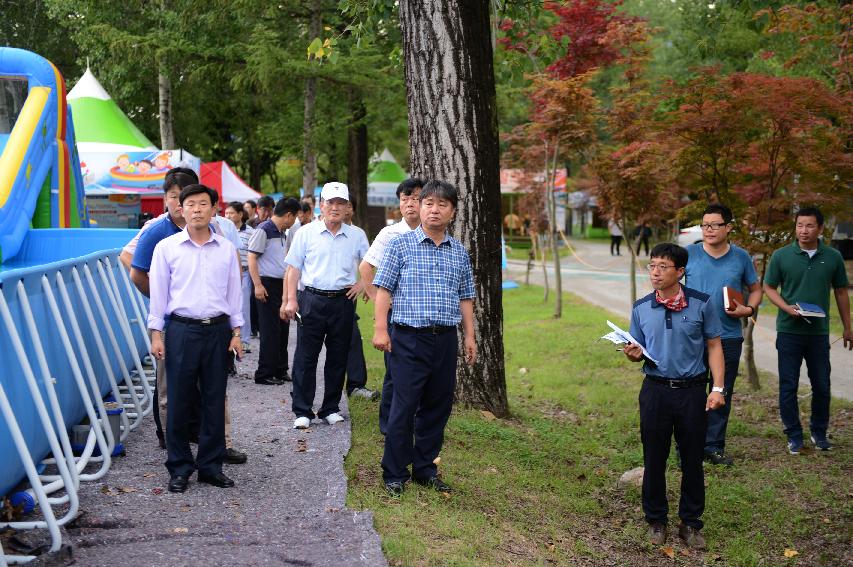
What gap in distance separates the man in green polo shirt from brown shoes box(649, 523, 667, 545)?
103 inches

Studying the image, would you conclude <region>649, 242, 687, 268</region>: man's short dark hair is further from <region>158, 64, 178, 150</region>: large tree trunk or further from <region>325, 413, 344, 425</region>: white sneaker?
<region>158, 64, 178, 150</region>: large tree trunk

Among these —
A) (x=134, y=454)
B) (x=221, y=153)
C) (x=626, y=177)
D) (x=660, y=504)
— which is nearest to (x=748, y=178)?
(x=626, y=177)

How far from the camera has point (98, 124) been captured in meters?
19.2

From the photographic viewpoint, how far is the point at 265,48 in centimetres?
2086

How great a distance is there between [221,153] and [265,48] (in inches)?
792

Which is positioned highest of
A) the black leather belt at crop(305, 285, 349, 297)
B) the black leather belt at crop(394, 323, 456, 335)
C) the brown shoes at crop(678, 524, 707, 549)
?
the black leather belt at crop(305, 285, 349, 297)

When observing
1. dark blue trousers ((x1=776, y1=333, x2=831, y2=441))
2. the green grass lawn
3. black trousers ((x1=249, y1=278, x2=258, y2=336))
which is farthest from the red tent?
dark blue trousers ((x1=776, y1=333, x2=831, y2=441))

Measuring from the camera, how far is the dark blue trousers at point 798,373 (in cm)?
796

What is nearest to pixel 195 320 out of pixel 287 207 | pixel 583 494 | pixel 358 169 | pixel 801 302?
pixel 583 494

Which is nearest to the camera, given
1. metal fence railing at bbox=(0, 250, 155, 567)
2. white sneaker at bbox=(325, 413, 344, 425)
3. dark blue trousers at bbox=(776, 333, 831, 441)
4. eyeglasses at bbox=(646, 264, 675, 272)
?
metal fence railing at bbox=(0, 250, 155, 567)

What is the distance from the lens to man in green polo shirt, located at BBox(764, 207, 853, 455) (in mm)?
7914

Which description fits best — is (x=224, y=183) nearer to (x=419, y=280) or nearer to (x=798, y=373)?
(x=798, y=373)

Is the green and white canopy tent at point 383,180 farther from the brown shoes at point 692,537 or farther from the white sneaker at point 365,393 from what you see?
the brown shoes at point 692,537

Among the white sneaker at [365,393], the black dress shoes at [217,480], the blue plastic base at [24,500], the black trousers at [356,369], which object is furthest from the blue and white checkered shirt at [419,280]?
the black trousers at [356,369]
